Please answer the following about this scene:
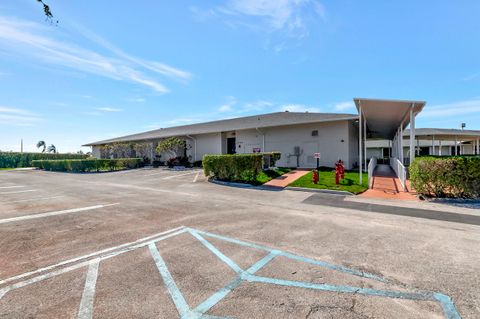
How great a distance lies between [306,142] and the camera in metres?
20.0

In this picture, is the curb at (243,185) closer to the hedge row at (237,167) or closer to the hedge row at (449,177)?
the hedge row at (237,167)

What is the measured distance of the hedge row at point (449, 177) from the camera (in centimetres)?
850

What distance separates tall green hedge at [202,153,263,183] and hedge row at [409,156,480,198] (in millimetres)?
7485

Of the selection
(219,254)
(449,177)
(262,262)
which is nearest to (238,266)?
(262,262)

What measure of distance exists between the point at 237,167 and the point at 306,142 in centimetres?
837

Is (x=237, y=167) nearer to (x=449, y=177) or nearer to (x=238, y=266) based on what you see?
(x=449, y=177)

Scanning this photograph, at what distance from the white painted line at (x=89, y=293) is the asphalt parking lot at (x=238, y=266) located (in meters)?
0.01

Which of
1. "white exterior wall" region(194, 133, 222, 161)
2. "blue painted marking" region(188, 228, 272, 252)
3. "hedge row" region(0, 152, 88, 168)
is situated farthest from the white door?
"hedge row" region(0, 152, 88, 168)

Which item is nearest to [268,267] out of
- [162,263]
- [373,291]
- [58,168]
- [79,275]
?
[373,291]

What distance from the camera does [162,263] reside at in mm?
3715

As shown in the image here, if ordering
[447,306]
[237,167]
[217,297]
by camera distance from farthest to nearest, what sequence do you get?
[237,167], [217,297], [447,306]

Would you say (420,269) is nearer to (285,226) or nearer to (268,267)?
(268,267)

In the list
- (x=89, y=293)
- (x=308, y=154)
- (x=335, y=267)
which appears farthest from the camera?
(x=308, y=154)

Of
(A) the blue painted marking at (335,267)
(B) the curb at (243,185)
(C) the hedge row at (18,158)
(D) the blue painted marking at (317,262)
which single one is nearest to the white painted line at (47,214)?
(D) the blue painted marking at (317,262)
